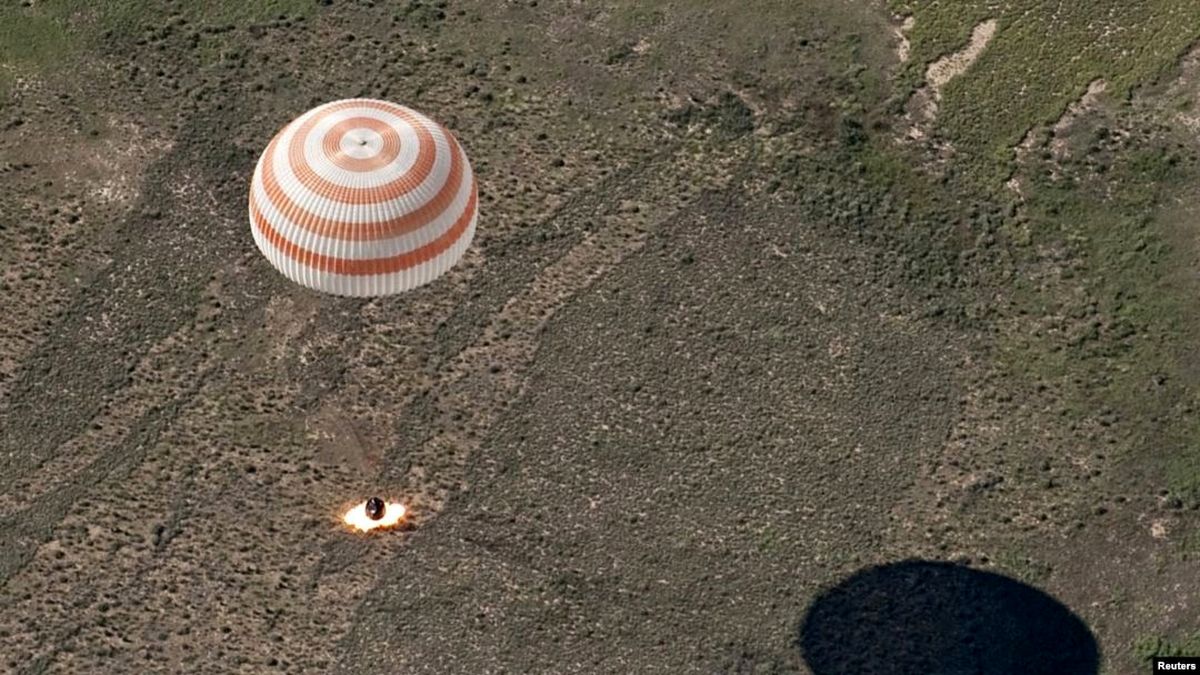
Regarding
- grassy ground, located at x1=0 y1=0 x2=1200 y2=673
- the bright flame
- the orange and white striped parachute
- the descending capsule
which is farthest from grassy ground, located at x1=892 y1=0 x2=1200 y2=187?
the descending capsule

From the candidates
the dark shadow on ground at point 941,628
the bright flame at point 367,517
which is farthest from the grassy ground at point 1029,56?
the bright flame at point 367,517

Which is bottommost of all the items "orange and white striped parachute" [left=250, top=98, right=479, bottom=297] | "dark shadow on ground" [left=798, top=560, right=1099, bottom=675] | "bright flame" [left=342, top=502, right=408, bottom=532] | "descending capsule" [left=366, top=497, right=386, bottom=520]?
"bright flame" [left=342, top=502, right=408, bottom=532]

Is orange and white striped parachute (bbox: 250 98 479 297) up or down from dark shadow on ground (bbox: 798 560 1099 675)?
up

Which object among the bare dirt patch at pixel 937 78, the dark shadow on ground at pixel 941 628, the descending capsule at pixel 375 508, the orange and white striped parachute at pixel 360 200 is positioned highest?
the bare dirt patch at pixel 937 78

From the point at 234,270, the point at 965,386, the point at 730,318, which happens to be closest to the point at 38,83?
the point at 234,270

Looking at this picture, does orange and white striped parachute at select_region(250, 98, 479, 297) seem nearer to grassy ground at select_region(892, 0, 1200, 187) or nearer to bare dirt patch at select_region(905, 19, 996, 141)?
bare dirt patch at select_region(905, 19, 996, 141)

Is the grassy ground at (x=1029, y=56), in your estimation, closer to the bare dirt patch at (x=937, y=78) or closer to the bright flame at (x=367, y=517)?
the bare dirt patch at (x=937, y=78)

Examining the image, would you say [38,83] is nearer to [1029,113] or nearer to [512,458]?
[512,458]
